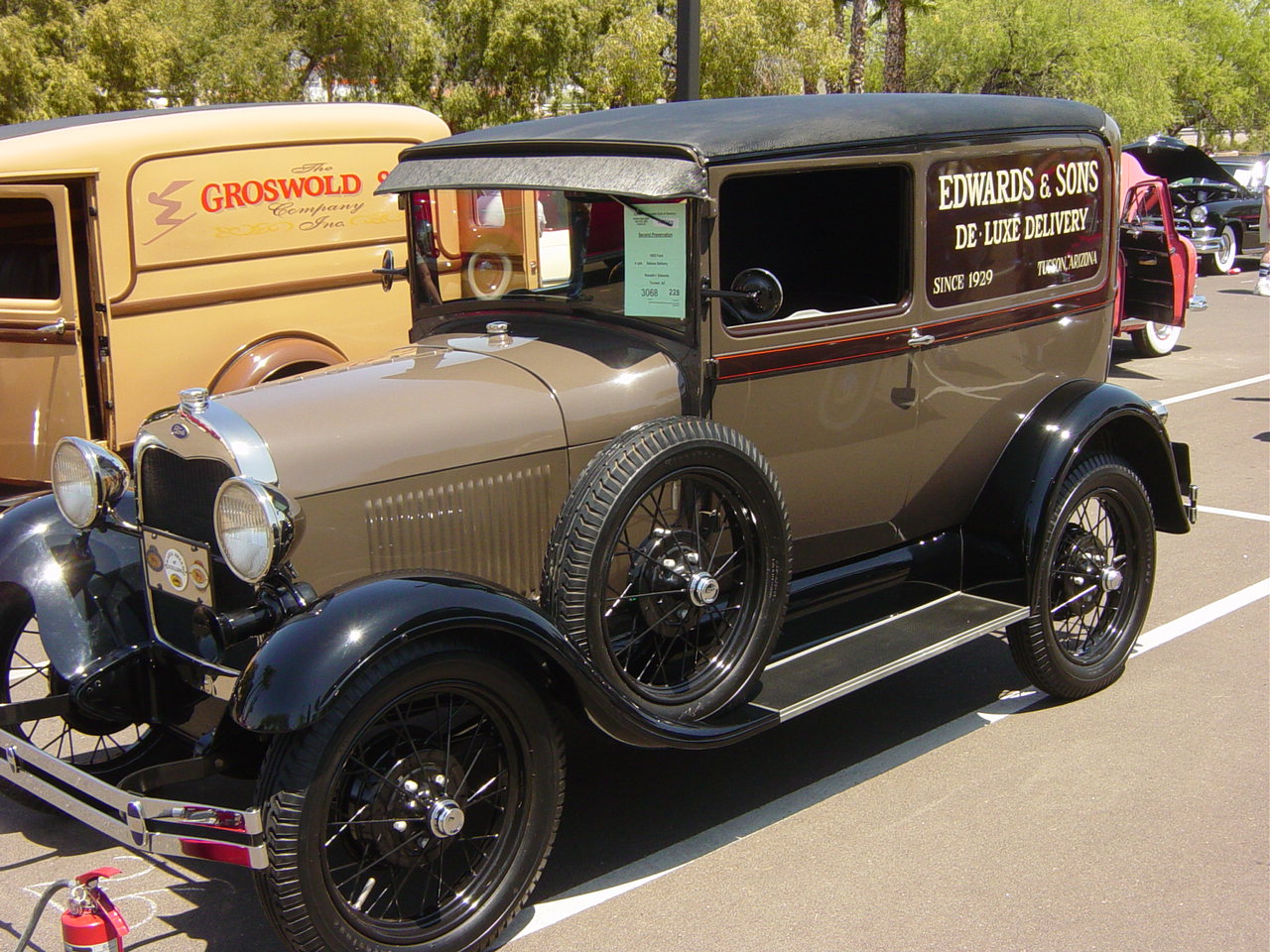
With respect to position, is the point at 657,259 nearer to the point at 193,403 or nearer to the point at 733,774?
the point at 193,403

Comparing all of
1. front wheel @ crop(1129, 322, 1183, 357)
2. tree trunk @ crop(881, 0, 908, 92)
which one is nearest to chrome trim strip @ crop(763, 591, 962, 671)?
front wheel @ crop(1129, 322, 1183, 357)

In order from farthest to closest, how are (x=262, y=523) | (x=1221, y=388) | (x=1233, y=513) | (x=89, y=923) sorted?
(x=1221, y=388) < (x=1233, y=513) < (x=262, y=523) < (x=89, y=923)

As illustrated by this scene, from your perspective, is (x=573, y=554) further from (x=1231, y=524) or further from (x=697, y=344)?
(x=1231, y=524)

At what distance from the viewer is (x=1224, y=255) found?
1864 cm

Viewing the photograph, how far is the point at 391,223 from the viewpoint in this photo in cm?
796

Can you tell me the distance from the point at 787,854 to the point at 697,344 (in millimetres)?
1502

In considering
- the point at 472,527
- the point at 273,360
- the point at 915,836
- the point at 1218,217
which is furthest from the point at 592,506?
the point at 1218,217

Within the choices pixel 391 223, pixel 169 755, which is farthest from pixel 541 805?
pixel 391 223

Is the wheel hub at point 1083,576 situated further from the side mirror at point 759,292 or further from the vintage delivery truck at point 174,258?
the vintage delivery truck at point 174,258

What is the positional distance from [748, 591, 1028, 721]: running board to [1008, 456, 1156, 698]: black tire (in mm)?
212

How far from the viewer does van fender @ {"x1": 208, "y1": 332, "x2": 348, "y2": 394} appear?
7.09 m

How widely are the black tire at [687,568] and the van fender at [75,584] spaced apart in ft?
4.37

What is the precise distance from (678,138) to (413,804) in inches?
76.7

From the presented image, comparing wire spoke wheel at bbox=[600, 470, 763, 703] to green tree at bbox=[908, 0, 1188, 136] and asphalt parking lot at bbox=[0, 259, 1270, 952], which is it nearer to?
asphalt parking lot at bbox=[0, 259, 1270, 952]
